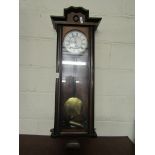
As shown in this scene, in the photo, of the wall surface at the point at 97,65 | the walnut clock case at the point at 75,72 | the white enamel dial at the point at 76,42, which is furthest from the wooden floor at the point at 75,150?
the white enamel dial at the point at 76,42

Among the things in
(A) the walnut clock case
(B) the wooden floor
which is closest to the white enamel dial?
(A) the walnut clock case

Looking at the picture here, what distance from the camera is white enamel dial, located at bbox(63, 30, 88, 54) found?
1240 millimetres

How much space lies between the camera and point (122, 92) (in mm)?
1410

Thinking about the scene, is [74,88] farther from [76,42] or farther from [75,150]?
[75,150]

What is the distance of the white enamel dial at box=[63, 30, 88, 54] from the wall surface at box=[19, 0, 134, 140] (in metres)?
0.16

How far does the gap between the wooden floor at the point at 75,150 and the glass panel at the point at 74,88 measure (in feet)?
0.35

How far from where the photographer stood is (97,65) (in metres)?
1.39

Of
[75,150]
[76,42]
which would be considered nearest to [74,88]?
[76,42]

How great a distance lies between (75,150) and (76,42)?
57cm

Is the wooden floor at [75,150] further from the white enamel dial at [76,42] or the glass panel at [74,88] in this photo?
the white enamel dial at [76,42]

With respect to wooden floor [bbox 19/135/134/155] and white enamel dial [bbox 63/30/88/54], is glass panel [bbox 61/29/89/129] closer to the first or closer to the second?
white enamel dial [bbox 63/30/88/54]
